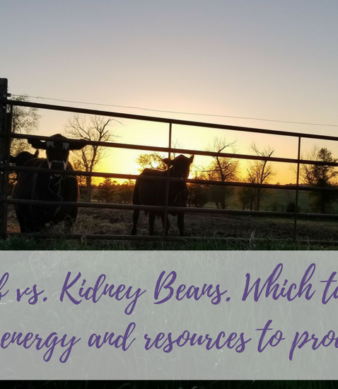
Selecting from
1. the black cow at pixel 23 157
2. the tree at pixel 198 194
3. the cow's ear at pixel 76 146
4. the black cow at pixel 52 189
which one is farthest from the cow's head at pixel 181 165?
the black cow at pixel 23 157

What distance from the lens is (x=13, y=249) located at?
3.94 metres

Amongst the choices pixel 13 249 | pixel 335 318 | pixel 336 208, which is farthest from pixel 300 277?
pixel 336 208

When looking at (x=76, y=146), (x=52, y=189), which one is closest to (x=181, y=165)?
(x=76, y=146)

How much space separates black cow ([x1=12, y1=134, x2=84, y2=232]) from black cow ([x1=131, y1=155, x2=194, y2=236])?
1714 mm

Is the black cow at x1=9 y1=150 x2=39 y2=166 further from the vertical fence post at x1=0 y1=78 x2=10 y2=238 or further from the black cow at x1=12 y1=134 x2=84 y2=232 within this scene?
the vertical fence post at x1=0 y1=78 x2=10 y2=238

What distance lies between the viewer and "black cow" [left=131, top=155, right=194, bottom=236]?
7.80 metres

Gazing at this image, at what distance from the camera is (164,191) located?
330 inches

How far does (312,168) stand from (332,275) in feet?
25.7

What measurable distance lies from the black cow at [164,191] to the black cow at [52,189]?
1.71 meters
